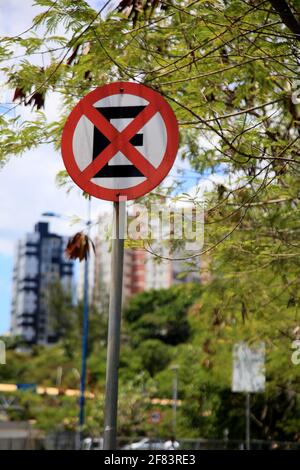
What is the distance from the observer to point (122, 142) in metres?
4.25

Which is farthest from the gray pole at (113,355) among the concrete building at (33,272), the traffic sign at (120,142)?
the concrete building at (33,272)

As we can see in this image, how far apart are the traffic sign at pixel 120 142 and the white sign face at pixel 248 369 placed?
48.1 feet

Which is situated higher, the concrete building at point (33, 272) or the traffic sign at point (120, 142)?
the concrete building at point (33, 272)

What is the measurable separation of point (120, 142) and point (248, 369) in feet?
50.2

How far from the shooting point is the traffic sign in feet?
13.8

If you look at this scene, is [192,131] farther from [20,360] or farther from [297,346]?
[20,360]

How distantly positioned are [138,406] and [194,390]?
708cm

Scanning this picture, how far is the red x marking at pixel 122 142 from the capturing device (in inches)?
166

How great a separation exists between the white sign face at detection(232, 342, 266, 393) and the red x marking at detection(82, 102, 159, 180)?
1468cm

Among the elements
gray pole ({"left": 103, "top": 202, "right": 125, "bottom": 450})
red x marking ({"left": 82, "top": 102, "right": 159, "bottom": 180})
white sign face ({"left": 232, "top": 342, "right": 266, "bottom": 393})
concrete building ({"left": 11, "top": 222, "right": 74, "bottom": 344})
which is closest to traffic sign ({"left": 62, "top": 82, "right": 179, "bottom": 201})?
red x marking ({"left": 82, "top": 102, "right": 159, "bottom": 180})

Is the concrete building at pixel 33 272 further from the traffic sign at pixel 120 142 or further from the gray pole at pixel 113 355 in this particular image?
the gray pole at pixel 113 355

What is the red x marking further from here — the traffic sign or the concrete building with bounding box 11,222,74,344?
the concrete building with bounding box 11,222,74,344

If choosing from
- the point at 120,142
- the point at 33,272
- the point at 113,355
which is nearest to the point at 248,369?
the point at 120,142

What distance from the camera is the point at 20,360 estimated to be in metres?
55.9
